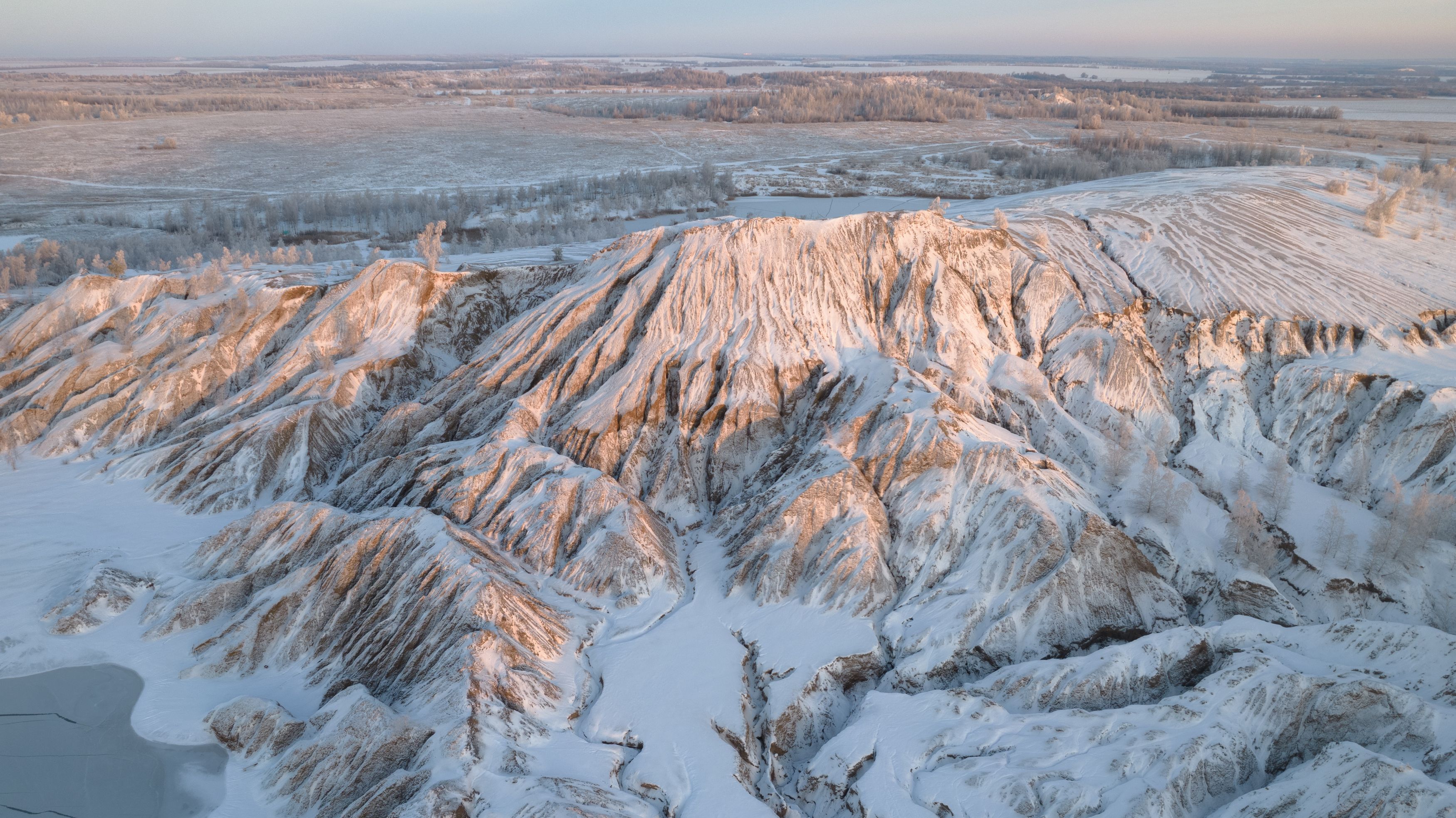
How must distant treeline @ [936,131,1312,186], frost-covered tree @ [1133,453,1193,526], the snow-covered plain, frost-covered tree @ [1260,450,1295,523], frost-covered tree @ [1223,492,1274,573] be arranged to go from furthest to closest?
distant treeline @ [936,131,1312,186] < frost-covered tree @ [1260,450,1295,523] < frost-covered tree @ [1133,453,1193,526] < frost-covered tree @ [1223,492,1274,573] < the snow-covered plain

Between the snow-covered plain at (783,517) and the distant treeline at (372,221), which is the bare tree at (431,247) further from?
the distant treeline at (372,221)

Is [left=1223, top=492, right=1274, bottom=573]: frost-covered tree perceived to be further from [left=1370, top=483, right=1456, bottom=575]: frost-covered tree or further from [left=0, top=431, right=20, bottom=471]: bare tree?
[left=0, top=431, right=20, bottom=471]: bare tree

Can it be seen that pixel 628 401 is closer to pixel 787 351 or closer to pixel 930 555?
pixel 787 351

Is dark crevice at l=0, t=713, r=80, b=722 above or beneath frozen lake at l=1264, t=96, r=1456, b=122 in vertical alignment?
beneath

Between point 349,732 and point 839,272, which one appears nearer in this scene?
point 349,732

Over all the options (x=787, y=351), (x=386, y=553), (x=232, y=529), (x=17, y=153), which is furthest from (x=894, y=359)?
(x=17, y=153)

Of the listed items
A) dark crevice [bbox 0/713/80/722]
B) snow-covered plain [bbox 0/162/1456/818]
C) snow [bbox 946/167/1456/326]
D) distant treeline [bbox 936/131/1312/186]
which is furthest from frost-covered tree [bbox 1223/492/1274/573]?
distant treeline [bbox 936/131/1312/186]
